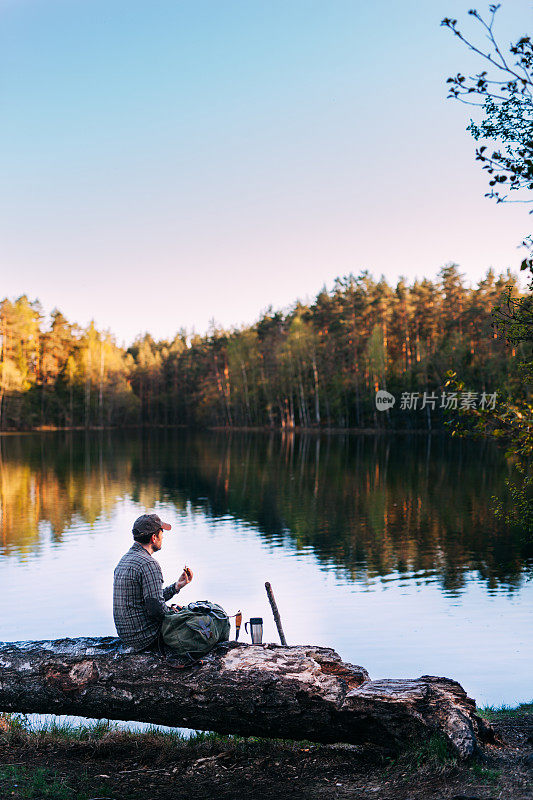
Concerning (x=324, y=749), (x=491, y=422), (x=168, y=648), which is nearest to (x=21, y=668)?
(x=168, y=648)

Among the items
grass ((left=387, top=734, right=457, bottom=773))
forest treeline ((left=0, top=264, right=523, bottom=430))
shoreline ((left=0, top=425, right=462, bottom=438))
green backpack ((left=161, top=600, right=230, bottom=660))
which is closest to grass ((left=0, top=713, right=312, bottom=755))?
green backpack ((left=161, top=600, right=230, bottom=660))

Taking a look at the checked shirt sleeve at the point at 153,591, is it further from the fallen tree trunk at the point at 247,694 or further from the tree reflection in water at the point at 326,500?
the tree reflection in water at the point at 326,500

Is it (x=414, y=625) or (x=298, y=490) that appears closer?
(x=414, y=625)

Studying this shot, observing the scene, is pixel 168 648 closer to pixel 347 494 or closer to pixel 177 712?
pixel 177 712

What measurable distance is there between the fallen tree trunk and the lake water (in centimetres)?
504

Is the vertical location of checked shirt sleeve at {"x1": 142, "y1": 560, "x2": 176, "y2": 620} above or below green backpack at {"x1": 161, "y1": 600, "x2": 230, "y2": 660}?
above

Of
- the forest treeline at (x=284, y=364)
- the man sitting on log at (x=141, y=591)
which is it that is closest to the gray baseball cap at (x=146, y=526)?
the man sitting on log at (x=141, y=591)

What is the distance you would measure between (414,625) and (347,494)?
19192 mm

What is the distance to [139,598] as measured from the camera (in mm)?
6715

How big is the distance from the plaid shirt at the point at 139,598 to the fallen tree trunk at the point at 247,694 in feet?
0.84

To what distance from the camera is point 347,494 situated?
3334 cm

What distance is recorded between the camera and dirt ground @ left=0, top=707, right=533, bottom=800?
18.3 ft

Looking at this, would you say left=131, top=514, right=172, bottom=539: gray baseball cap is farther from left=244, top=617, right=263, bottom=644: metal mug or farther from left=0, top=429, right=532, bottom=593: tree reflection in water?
left=0, top=429, right=532, bottom=593: tree reflection in water

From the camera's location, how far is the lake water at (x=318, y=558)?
43.6ft
